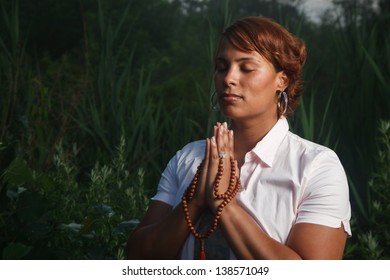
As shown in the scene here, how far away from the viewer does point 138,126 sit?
4363mm

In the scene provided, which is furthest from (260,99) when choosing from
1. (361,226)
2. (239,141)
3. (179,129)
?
(179,129)

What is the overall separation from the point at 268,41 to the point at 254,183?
1.26 feet

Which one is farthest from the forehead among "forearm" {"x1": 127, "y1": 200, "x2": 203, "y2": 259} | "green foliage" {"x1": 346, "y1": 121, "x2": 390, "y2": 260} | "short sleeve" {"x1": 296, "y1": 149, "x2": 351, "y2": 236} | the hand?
"green foliage" {"x1": 346, "y1": 121, "x2": 390, "y2": 260}

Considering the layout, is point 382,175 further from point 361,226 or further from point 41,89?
point 41,89

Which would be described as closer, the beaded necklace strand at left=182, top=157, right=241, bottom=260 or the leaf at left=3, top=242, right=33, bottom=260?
the beaded necklace strand at left=182, top=157, right=241, bottom=260

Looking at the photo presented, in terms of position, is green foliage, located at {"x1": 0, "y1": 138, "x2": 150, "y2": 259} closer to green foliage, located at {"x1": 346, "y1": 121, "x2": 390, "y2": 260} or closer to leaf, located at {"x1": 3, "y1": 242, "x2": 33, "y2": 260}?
leaf, located at {"x1": 3, "y1": 242, "x2": 33, "y2": 260}

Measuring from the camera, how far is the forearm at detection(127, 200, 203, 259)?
211 centimetres

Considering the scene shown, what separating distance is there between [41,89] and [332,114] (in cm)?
168

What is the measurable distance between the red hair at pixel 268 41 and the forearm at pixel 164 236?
45 centimetres

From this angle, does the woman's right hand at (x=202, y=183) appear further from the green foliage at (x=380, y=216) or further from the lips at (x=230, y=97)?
the green foliage at (x=380, y=216)

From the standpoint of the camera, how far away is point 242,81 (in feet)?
7.09

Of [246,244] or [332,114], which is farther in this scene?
[332,114]

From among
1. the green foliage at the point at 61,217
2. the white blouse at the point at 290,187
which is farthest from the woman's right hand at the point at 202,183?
the green foliage at the point at 61,217

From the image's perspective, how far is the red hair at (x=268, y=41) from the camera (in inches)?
84.0
